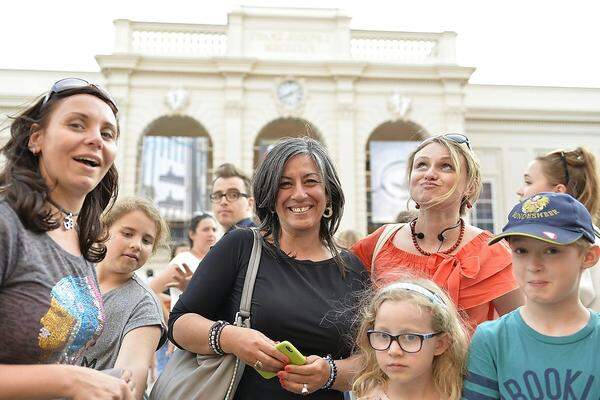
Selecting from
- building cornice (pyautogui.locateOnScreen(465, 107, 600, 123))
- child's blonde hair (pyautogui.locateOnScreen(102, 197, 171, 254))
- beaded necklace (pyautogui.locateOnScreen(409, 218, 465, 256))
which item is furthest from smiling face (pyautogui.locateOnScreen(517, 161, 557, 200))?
building cornice (pyautogui.locateOnScreen(465, 107, 600, 123))

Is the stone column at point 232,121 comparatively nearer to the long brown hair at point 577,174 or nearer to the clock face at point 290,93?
the clock face at point 290,93

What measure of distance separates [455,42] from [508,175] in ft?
19.1

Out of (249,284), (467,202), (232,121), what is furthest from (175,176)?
(249,284)

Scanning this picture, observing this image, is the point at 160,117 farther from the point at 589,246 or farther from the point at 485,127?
the point at 589,246

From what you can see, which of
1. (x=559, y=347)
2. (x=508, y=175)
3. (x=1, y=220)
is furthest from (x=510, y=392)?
(x=508, y=175)

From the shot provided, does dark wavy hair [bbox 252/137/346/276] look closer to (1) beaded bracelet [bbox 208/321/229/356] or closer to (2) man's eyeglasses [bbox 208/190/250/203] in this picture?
(1) beaded bracelet [bbox 208/321/229/356]

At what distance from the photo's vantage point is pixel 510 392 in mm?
2012

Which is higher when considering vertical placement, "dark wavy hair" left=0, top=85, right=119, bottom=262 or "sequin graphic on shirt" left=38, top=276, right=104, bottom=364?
"dark wavy hair" left=0, top=85, right=119, bottom=262

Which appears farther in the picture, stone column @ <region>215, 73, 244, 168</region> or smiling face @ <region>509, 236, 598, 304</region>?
stone column @ <region>215, 73, 244, 168</region>

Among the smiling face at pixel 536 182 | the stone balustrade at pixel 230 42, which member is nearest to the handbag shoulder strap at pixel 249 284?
the smiling face at pixel 536 182

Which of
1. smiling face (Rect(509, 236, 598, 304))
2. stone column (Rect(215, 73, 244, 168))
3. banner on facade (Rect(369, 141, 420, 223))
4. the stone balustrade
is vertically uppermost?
the stone balustrade

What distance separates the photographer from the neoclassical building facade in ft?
57.6

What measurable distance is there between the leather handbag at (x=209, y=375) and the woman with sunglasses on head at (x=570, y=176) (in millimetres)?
1963

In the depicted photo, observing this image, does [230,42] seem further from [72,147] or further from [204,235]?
[72,147]
